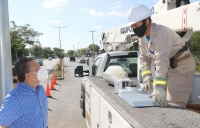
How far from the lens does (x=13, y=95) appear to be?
84.2 inches

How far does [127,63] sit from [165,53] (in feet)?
8.42

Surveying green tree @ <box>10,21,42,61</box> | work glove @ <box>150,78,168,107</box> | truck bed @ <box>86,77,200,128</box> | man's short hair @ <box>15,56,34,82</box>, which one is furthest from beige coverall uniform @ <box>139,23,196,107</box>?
green tree @ <box>10,21,42,61</box>

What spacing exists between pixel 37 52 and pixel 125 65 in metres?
101

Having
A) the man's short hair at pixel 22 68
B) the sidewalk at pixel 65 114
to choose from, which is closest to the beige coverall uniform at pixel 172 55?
the man's short hair at pixel 22 68

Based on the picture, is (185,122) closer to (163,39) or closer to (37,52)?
(163,39)

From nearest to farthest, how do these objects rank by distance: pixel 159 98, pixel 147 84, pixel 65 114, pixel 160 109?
pixel 160 109 < pixel 159 98 < pixel 147 84 < pixel 65 114

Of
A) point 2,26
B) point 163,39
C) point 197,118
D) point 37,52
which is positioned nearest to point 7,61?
point 2,26

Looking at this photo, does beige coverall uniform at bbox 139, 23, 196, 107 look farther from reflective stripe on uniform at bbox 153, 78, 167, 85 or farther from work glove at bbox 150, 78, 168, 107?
work glove at bbox 150, 78, 168, 107

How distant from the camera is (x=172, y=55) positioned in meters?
2.84

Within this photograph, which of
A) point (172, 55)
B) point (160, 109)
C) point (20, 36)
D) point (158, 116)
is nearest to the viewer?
point (158, 116)

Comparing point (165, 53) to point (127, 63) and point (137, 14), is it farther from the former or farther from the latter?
point (127, 63)

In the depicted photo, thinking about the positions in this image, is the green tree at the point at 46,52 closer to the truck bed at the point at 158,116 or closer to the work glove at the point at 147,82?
the work glove at the point at 147,82

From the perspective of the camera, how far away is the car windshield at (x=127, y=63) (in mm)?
4909

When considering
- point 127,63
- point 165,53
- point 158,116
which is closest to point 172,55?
point 165,53
